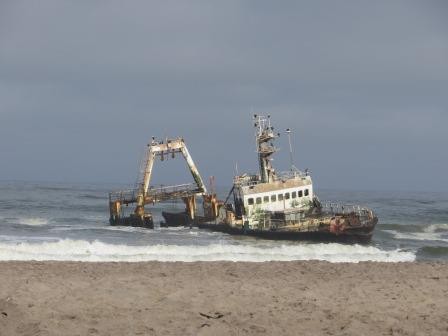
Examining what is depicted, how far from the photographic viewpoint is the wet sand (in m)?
9.41

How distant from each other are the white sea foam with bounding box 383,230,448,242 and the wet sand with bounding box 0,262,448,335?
Result: 80.7 ft

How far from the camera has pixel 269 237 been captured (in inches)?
1250

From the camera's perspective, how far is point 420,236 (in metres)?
40.3

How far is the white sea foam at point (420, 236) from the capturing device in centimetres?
3847

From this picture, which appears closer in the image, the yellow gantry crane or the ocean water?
the ocean water

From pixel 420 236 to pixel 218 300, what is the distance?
32.5m

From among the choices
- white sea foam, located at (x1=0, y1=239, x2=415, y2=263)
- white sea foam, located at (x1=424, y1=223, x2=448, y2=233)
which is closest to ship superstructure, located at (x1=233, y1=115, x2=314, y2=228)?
white sea foam, located at (x1=0, y1=239, x2=415, y2=263)

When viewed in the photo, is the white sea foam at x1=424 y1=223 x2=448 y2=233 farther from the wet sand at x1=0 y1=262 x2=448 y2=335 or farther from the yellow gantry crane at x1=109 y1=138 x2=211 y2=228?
the wet sand at x1=0 y1=262 x2=448 y2=335

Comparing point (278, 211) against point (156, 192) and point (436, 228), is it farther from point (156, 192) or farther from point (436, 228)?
point (436, 228)

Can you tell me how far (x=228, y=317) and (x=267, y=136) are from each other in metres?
26.5

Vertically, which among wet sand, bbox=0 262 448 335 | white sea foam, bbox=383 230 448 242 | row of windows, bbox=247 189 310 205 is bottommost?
white sea foam, bbox=383 230 448 242

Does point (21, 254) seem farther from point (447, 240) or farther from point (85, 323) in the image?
point (447, 240)

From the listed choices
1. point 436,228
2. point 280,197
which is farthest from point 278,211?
point 436,228

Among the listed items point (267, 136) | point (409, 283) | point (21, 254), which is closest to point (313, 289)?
point (409, 283)
